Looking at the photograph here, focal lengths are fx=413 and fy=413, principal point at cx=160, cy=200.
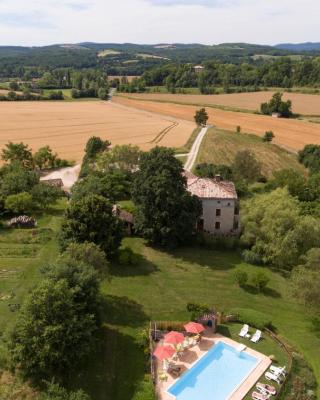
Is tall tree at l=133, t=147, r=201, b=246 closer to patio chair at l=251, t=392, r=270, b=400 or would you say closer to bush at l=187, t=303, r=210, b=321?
bush at l=187, t=303, r=210, b=321

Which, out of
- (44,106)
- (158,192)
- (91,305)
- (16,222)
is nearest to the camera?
(91,305)

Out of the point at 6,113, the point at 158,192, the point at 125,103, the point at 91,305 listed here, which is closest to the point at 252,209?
the point at 158,192

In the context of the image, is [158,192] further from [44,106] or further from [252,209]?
[44,106]

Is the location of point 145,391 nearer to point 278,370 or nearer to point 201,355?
point 201,355

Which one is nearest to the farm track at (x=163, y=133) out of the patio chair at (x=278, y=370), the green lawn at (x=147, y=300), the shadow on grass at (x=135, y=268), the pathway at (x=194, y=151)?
the pathway at (x=194, y=151)

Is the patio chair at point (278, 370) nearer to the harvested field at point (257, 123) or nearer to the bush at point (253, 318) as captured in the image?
the bush at point (253, 318)

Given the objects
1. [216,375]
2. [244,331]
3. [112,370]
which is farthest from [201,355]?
[112,370]

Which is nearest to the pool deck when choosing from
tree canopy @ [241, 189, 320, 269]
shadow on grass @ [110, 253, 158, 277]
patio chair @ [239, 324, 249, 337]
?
patio chair @ [239, 324, 249, 337]
